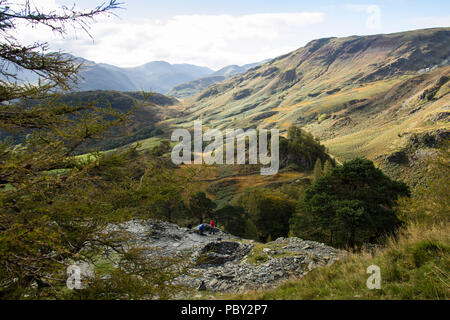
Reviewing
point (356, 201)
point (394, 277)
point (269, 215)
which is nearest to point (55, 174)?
point (394, 277)

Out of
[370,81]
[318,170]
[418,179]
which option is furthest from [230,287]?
[370,81]

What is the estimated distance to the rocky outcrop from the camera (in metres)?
11.5

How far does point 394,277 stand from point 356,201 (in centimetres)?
1440

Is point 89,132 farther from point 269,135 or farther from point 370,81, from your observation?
point 370,81

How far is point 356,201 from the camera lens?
19.0m

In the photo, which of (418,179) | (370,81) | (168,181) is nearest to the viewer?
(168,181)

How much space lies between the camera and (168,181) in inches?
277

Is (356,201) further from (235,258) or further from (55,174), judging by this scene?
(55,174)

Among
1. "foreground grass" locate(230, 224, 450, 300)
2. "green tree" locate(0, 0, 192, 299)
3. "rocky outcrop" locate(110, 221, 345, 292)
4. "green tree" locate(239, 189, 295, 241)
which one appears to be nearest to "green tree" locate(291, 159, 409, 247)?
"rocky outcrop" locate(110, 221, 345, 292)

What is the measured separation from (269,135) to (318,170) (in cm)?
3397

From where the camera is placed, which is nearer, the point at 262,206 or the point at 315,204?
the point at 315,204

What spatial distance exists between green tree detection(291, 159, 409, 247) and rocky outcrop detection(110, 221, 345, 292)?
318cm

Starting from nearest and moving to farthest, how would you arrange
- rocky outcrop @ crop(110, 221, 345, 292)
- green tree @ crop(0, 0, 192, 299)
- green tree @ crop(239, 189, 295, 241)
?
green tree @ crop(0, 0, 192, 299)
rocky outcrop @ crop(110, 221, 345, 292)
green tree @ crop(239, 189, 295, 241)

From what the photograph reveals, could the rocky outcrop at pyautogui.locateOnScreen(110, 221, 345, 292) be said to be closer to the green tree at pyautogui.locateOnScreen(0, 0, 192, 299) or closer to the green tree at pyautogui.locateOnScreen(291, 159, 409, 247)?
the green tree at pyautogui.locateOnScreen(0, 0, 192, 299)
